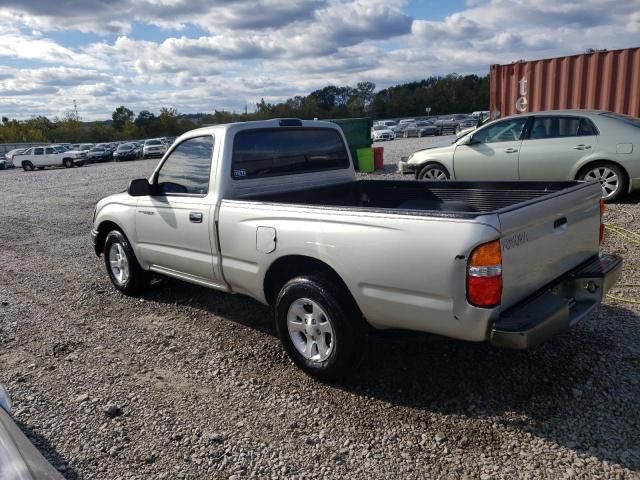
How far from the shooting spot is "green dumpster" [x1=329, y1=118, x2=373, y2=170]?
17109 millimetres

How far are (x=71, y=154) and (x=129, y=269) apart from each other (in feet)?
116

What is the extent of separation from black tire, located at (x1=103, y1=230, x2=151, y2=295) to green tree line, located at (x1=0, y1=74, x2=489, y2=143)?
201 feet

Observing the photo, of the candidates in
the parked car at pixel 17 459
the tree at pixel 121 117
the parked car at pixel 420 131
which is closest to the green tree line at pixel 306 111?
the tree at pixel 121 117

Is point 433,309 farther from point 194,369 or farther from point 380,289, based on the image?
point 194,369

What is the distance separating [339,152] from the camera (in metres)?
5.34

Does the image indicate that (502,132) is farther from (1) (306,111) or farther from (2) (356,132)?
(1) (306,111)

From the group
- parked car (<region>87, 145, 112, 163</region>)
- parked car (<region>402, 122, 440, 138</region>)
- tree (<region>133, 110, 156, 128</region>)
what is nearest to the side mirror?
parked car (<region>87, 145, 112, 163</region>)

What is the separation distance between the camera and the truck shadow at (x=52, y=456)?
2956 mm

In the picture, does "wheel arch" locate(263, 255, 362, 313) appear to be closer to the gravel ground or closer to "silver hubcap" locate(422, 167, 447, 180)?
the gravel ground

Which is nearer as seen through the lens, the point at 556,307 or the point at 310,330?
the point at 556,307

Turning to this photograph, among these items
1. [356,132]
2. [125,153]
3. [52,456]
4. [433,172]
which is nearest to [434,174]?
[433,172]

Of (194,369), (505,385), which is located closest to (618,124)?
(505,385)

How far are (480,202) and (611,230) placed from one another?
11.4 feet

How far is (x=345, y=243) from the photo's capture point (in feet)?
10.9
